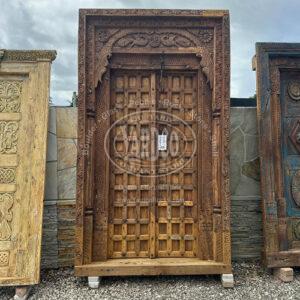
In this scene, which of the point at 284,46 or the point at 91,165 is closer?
the point at 91,165

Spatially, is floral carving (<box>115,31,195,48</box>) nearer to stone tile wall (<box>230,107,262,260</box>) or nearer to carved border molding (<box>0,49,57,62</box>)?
carved border molding (<box>0,49,57,62</box>)

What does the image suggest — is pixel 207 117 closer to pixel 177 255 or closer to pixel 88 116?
pixel 88 116

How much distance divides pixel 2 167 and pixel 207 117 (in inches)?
97.0

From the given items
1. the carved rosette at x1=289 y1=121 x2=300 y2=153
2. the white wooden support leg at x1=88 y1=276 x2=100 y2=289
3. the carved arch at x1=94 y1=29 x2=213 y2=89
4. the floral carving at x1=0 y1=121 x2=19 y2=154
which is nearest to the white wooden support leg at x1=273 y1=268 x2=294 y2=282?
the carved rosette at x1=289 y1=121 x2=300 y2=153

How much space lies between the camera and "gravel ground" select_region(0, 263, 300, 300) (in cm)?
298

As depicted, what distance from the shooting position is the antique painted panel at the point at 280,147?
11.2 feet

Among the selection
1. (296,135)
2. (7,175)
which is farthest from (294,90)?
(7,175)

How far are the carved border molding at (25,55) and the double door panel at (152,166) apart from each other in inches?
32.3

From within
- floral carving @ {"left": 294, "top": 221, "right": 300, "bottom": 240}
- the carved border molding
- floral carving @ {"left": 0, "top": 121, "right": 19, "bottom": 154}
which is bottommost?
floral carving @ {"left": 294, "top": 221, "right": 300, "bottom": 240}

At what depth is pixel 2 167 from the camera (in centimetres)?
326

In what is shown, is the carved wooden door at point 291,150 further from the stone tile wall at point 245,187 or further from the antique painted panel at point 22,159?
the antique painted panel at point 22,159

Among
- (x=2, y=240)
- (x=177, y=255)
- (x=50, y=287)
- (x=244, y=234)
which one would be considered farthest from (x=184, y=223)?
(x=2, y=240)

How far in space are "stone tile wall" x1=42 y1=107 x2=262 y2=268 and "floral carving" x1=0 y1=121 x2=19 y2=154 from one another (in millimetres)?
408

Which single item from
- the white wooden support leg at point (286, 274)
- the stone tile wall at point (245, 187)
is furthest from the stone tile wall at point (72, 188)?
the white wooden support leg at point (286, 274)
